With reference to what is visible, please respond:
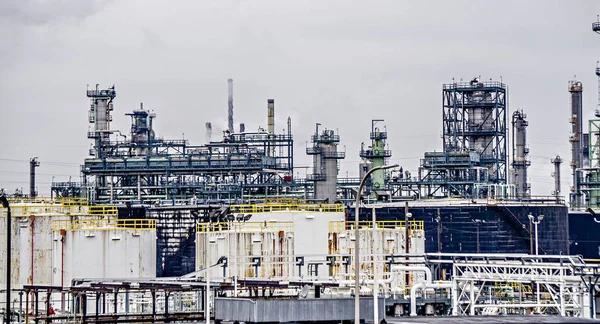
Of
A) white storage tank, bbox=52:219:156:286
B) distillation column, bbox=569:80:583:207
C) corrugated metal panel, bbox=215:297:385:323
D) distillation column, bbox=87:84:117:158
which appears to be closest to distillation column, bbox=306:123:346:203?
distillation column, bbox=87:84:117:158

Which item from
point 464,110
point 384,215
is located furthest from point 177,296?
point 464,110

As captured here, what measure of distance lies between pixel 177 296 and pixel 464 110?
168 feet

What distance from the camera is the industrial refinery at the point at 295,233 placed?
52438 millimetres

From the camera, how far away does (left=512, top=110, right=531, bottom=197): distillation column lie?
12744 cm

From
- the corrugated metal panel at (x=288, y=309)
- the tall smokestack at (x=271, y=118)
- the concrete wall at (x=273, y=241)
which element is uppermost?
the tall smokestack at (x=271, y=118)

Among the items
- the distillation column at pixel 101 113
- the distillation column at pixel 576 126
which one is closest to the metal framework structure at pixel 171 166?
the distillation column at pixel 101 113

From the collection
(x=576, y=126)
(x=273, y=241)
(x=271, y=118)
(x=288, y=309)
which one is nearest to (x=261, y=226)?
(x=273, y=241)

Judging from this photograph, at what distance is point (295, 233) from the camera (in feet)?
237

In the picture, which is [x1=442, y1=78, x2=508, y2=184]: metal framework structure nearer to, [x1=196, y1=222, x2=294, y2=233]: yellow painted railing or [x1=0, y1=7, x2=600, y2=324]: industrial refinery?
[x1=0, y1=7, x2=600, y2=324]: industrial refinery

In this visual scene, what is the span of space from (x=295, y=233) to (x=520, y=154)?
6216cm

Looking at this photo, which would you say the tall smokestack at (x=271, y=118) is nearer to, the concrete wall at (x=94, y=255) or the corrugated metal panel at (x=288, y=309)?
the concrete wall at (x=94, y=255)

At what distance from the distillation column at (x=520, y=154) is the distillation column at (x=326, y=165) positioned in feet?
69.3

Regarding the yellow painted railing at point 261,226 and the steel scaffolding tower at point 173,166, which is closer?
the yellow painted railing at point 261,226

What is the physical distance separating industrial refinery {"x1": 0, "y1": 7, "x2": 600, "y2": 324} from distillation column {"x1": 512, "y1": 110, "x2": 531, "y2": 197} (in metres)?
0.22
